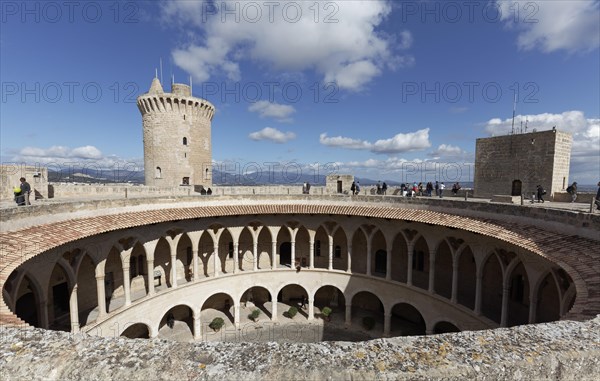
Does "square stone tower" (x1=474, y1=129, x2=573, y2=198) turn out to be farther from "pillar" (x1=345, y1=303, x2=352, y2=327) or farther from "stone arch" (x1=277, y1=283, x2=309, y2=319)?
"stone arch" (x1=277, y1=283, x2=309, y2=319)

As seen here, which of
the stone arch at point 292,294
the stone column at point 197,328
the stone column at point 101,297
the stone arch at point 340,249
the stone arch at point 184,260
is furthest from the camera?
the stone arch at point 292,294

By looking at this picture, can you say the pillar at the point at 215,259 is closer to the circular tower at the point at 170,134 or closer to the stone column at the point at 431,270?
the circular tower at the point at 170,134

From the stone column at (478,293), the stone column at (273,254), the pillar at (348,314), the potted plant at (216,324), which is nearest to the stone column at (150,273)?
the potted plant at (216,324)

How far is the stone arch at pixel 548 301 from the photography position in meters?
14.7

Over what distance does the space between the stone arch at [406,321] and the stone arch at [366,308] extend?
1.18 metres

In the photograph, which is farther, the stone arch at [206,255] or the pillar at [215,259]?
the stone arch at [206,255]

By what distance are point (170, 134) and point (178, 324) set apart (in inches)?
788

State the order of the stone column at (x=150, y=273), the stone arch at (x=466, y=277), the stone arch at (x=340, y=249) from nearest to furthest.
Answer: the stone column at (x=150, y=273), the stone arch at (x=466, y=277), the stone arch at (x=340, y=249)

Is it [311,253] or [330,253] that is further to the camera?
[311,253]

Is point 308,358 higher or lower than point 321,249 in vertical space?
higher

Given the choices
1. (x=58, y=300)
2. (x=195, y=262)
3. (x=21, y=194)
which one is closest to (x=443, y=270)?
(x=195, y=262)

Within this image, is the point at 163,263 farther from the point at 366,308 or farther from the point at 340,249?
the point at 366,308

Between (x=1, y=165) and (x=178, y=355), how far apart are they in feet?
80.8

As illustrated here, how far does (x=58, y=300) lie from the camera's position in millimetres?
16938
